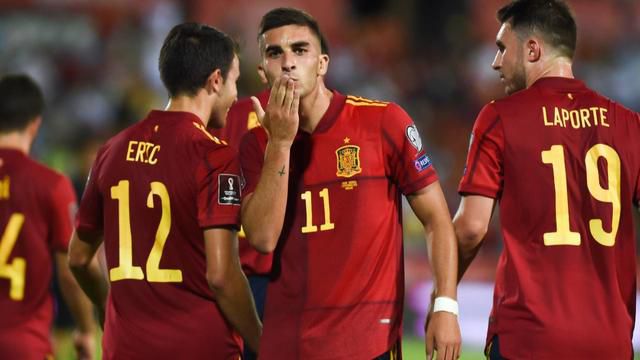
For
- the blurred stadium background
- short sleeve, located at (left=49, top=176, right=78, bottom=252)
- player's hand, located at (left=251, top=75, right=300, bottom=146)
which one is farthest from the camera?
the blurred stadium background

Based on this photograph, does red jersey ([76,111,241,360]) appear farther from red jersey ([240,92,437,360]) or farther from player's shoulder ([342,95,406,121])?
player's shoulder ([342,95,406,121])

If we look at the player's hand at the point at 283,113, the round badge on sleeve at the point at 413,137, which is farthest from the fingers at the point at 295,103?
the round badge on sleeve at the point at 413,137

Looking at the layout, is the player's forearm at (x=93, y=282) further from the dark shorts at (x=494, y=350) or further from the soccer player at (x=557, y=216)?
the dark shorts at (x=494, y=350)

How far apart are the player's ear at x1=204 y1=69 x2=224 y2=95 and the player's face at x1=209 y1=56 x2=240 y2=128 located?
0.03 m

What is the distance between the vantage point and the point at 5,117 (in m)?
7.10

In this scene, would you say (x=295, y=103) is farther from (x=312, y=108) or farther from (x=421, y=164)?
(x=421, y=164)

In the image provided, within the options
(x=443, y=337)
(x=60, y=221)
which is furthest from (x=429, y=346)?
(x=60, y=221)

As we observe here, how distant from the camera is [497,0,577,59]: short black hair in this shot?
5.62 meters

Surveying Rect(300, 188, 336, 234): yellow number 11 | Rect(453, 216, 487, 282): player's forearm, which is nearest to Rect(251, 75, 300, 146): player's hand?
Rect(300, 188, 336, 234): yellow number 11

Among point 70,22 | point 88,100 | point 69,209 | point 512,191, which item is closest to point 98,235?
point 69,209

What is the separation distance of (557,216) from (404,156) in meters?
0.70

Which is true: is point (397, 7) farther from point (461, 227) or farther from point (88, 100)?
point (461, 227)

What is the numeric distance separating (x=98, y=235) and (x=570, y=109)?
7.47ft

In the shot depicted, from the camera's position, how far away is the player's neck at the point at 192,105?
5.73 meters
